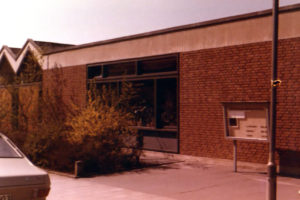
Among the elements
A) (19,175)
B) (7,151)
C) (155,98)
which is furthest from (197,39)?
(19,175)

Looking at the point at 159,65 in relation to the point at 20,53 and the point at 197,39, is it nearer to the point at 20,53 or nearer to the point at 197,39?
the point at 197,39

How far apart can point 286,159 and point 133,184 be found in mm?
4226

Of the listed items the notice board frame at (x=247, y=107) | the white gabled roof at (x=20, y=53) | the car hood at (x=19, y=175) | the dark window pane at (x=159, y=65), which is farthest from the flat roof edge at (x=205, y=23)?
the car hood at (x=19, y=175)

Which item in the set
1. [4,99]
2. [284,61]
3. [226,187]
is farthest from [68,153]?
[4,99]

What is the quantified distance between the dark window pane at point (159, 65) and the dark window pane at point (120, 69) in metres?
0.63

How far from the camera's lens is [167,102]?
14.1m

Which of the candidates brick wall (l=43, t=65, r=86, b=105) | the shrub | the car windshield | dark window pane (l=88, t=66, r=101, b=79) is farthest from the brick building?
the car windshield

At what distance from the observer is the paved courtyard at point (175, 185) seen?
7949 mm

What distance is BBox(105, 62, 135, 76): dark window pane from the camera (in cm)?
1544

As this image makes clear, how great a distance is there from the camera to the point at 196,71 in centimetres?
1266

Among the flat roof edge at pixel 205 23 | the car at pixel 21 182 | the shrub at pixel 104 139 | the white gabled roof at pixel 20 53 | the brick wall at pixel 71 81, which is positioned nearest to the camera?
the car at pixel 21 182

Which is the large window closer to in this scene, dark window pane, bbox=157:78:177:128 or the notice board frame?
dark window pane, bbox=157:78:177:128

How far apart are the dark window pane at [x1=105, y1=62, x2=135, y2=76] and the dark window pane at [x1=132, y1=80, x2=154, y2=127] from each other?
2.01 ft

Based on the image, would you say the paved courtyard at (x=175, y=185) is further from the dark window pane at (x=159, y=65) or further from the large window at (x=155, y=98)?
the dark window pane at (x=159, y=65)
